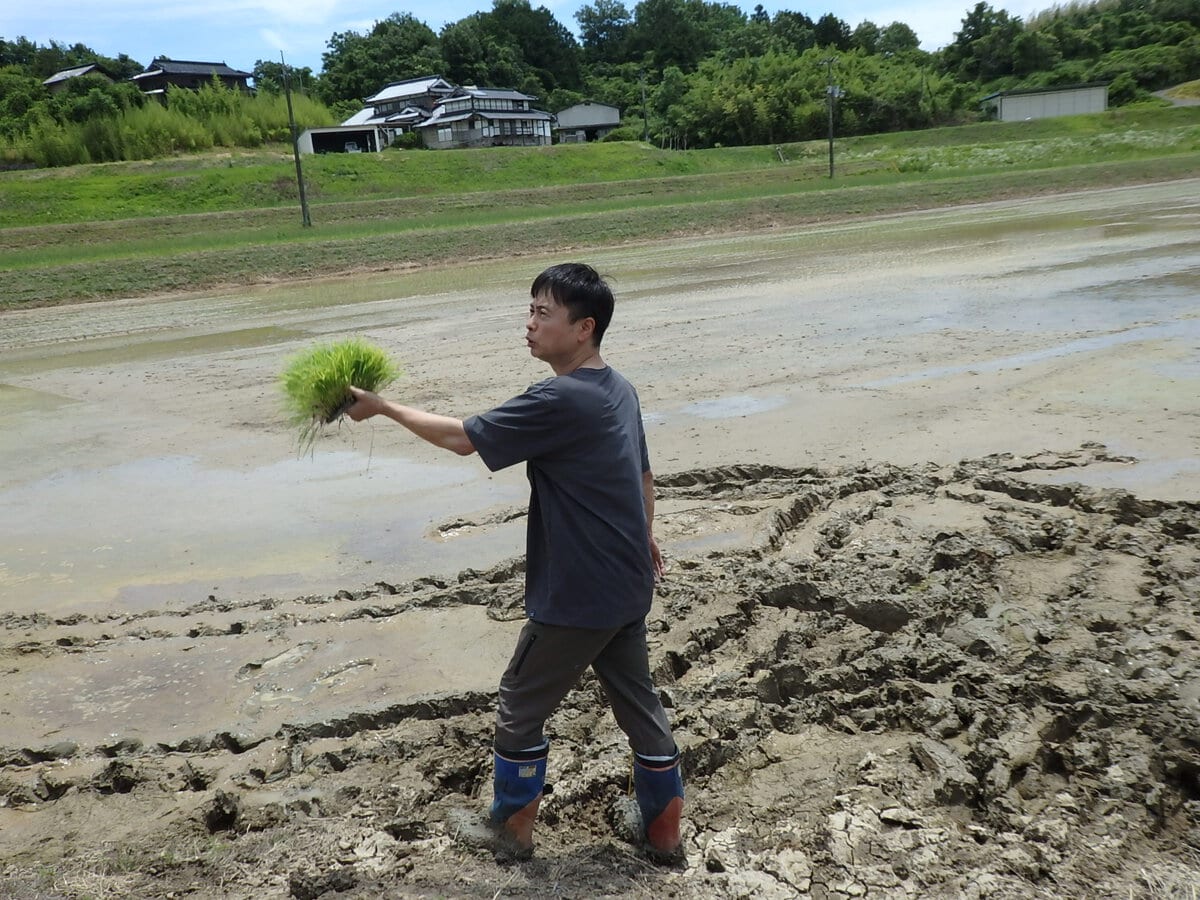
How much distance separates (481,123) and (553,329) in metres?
69.5

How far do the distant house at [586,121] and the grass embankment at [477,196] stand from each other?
21.3 meters

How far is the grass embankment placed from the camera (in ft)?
89.1

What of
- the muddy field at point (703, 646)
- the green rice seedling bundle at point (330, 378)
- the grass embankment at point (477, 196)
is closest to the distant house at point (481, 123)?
the grass embankment at point (477, 196)

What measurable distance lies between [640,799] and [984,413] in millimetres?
5698

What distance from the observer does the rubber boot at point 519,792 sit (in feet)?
10.00

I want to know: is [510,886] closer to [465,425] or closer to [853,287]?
[465,425]

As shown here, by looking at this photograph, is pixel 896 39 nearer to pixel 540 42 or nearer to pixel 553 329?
pixel 540 42

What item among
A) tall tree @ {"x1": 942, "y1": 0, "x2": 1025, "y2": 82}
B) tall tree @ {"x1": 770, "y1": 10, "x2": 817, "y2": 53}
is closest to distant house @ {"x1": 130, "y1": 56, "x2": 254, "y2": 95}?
tall tree @ {"x1": 770, "y1": 10, "x2": 817, "y2": 53}

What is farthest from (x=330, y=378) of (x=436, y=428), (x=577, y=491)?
(x=577, y=491)

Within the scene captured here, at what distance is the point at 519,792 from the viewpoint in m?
3.05

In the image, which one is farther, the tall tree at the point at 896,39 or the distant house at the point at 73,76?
the tall tree at the point at 896,39

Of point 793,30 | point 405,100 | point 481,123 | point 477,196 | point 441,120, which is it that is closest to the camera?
point 477,196

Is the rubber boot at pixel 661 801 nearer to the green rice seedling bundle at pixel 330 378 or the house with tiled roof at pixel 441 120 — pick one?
the green rice seedling bundle at pixel 330 378

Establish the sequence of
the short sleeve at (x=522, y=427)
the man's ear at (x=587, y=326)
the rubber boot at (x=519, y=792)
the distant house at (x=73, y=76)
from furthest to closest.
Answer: the distant house at (x=73, y=76), the rubber boot at (x=519, y=792), the man's ear at (x=587, y=326), the short sleeve at (x=522, y=427)
